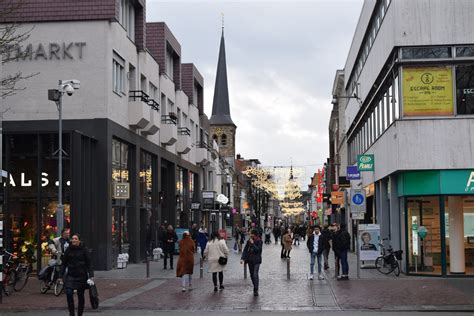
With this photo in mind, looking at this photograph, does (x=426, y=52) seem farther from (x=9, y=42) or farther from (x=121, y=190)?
(x=9, y=42)

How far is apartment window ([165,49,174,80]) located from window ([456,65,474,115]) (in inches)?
872

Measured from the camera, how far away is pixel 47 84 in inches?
1101

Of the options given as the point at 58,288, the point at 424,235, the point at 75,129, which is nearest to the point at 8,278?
the point at 58,288

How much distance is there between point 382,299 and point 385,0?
44.7 ft

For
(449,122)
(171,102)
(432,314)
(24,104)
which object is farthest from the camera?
(171,102)

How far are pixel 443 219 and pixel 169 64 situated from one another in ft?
79.7

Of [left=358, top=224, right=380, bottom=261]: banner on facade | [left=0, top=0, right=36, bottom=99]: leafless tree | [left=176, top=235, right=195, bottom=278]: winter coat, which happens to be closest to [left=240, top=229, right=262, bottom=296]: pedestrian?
[left=176, top=235, right=195, bottom=278]: winter coat

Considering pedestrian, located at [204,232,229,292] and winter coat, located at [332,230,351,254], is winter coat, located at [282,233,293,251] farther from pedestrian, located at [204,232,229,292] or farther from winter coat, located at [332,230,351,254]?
pedestrian, located at [204,232,229,292]

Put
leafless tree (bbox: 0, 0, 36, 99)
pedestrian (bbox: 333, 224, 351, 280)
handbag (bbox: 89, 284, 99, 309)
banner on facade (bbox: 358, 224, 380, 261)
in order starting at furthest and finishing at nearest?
banner on facade (bbox: 358, 224, 380, 261) < pedestrian (bbox: 333, 224, 351, 280) < leafless tree (bbox: 0, 0, 36, 99) < handbag (bbox: 89, 284, 99, 309)

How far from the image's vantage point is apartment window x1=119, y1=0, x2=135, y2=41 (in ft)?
104

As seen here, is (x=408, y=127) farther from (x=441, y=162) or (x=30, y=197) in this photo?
(x=30, y=197)

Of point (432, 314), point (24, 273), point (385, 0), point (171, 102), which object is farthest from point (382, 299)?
point (171, 102)

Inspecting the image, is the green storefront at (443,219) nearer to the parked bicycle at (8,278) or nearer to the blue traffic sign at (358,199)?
the blue traffic sign at (358,199)

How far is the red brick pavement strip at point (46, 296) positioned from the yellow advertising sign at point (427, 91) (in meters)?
10.6
